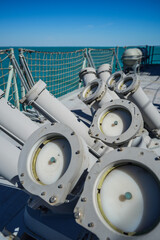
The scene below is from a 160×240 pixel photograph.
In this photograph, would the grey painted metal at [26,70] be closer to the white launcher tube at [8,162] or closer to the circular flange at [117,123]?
the circular flange at [117,123]

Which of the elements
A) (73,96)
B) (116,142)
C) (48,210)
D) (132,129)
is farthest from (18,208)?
(73,96)

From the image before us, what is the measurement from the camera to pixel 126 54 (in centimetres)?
907

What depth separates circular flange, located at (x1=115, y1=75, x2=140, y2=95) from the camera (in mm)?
2490

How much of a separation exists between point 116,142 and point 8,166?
106 centimetres

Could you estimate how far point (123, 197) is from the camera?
863mm

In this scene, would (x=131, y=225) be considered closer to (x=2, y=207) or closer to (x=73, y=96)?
(x=2, y=207)

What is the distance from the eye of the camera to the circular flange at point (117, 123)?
1.85 metres

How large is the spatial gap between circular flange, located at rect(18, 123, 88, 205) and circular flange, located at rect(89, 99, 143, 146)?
840 mm

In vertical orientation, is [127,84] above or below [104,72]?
below

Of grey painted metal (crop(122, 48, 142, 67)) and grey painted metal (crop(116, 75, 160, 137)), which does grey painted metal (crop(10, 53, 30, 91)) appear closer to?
grey painted metal (crop(116, 75, 160, 137))

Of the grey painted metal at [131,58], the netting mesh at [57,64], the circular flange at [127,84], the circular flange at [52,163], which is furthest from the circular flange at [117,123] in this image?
the grey painted metal at [131,58]

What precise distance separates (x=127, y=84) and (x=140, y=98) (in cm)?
31

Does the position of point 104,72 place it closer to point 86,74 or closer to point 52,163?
point 86,74

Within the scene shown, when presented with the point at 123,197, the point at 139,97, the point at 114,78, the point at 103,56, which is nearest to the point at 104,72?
the point at 114,78
